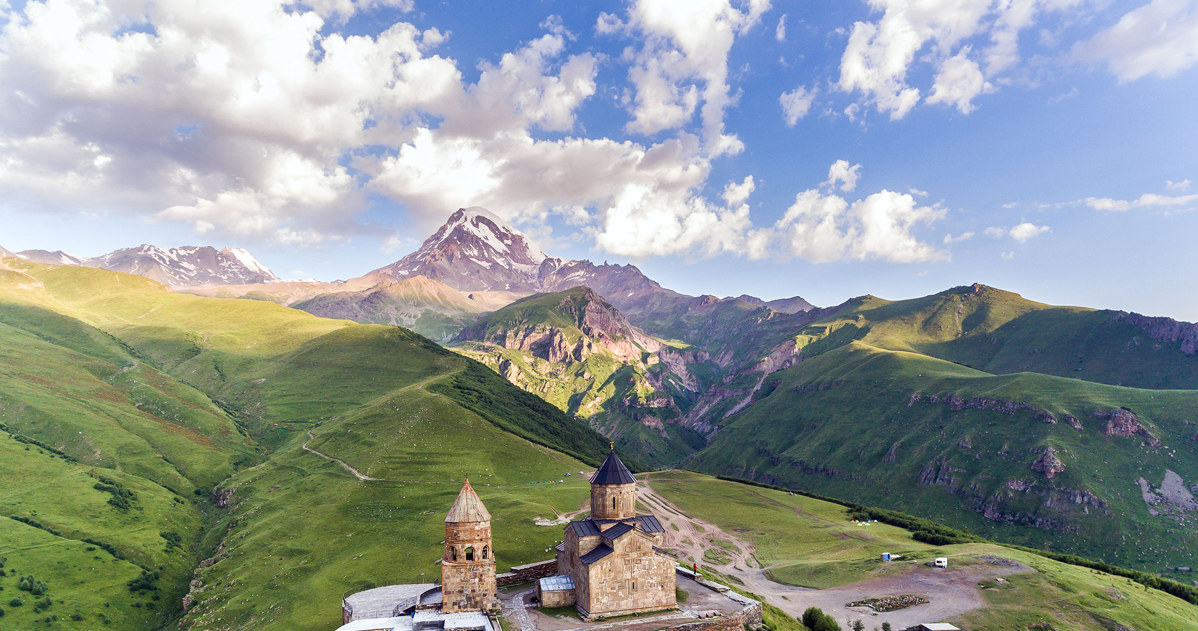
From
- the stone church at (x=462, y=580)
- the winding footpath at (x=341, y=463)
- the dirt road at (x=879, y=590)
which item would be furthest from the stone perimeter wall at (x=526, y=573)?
A: the winding footpath at (x=341, y=463)

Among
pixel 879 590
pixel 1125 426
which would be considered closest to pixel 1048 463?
pixel 1125 426

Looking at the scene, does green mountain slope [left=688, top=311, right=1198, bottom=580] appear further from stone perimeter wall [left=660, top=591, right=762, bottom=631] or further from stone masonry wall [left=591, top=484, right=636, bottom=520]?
stone masonry wall [left=591, top=484, right=636, bottom=520]

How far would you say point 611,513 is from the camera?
55312 mm

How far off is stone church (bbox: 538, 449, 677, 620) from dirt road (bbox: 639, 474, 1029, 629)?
2858cm

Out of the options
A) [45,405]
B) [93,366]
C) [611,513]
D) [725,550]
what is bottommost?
[725,550]

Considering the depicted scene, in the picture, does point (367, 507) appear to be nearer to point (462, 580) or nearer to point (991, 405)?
point (462, 580)

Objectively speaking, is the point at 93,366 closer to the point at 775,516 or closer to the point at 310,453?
the point at 310,453

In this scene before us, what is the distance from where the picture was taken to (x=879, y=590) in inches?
2948

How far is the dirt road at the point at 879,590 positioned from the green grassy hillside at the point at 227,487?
30785 millimetres

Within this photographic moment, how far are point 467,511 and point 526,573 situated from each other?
15018mm

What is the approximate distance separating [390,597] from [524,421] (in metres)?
142

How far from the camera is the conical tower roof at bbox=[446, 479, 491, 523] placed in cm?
4675

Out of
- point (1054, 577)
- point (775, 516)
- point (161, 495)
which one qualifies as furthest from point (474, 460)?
point (1054, 577)

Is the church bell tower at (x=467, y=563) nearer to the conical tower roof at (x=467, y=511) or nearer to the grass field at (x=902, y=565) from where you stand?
the conical tower roof at (x=467, y=511)
